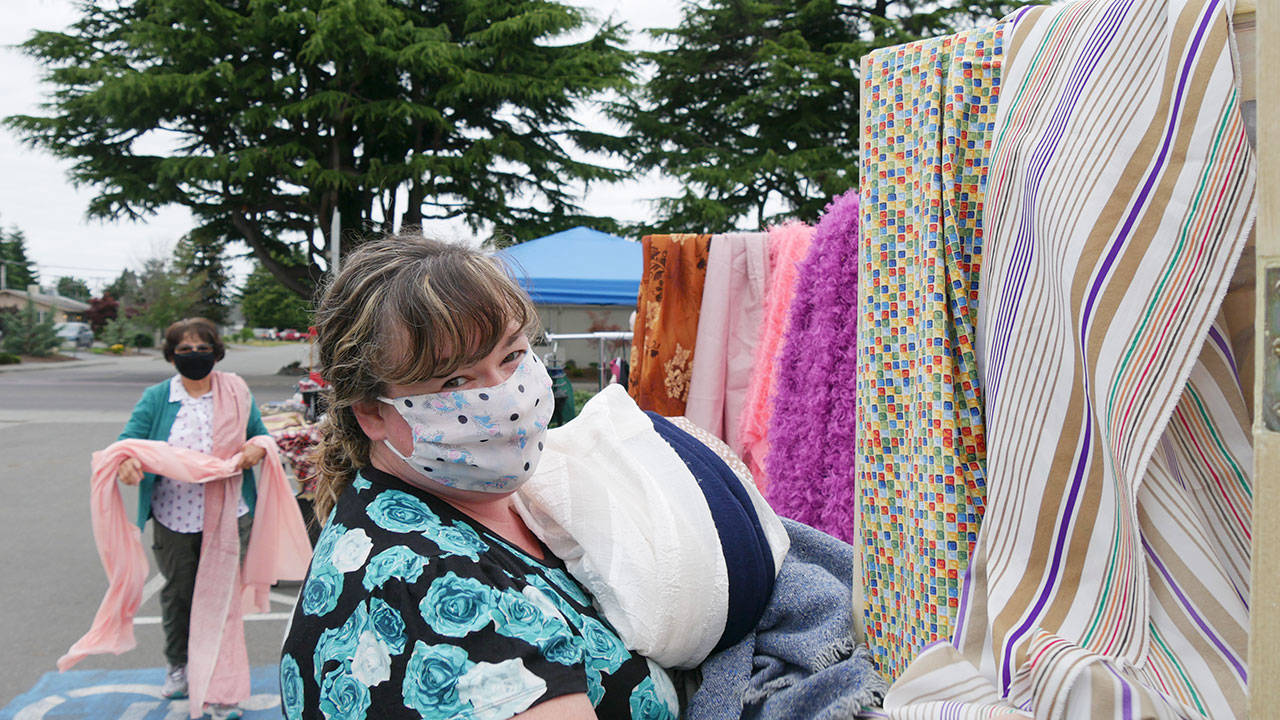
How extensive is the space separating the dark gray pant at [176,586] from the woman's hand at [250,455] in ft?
1.41

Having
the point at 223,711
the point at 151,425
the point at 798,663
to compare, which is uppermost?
the point at 798,663

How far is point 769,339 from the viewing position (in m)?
2.45

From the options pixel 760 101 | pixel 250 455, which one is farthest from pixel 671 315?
pixel 760 101

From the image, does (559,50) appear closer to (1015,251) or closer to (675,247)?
(675,247)

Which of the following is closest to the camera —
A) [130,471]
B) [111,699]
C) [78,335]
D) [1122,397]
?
[1122,397]

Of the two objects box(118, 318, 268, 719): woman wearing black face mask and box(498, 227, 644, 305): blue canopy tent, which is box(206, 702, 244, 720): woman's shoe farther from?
box(498, 227, 644, 305): blue canopy tent

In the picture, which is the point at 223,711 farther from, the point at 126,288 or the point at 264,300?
the point at 126,288

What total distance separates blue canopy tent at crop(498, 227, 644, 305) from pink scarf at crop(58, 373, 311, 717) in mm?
3551

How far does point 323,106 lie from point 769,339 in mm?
17503

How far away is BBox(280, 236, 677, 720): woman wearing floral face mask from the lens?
3.28ft

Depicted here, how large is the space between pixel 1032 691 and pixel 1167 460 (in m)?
0.26

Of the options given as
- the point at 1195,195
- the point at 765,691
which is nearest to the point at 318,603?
the point at 765,691

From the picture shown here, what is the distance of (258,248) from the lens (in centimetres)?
1908

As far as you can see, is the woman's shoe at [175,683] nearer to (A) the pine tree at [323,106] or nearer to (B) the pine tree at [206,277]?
(A) the pine tree at [323,106]
